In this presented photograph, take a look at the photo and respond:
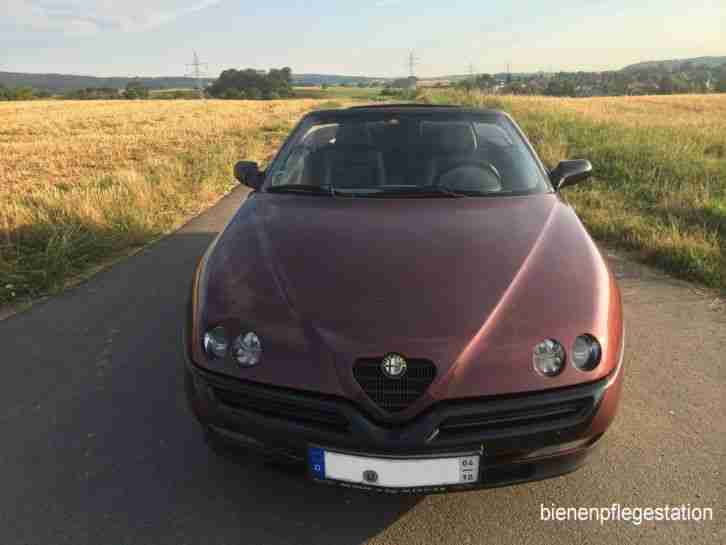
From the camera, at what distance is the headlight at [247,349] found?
73.5 inches

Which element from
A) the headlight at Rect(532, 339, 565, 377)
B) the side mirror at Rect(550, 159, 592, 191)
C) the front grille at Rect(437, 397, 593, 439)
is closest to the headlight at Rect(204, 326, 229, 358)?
the front grille at Rect(437, 397, 593, 439)

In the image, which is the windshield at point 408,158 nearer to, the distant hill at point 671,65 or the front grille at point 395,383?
the front grille at point 395,383

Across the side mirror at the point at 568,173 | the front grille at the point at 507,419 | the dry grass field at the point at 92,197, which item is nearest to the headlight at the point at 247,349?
the front grille at the point at 507,419

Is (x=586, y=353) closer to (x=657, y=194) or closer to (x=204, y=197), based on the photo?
(x=657, y=194)

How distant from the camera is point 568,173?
3.31m

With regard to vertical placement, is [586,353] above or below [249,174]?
below

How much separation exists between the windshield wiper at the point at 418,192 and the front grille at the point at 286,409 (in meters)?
1.42

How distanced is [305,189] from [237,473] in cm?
150

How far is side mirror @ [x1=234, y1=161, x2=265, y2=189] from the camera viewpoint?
3424mm

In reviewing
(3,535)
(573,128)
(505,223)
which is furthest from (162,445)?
(573,128)

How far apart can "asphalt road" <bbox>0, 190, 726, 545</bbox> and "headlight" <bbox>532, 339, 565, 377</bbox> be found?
0.64 m

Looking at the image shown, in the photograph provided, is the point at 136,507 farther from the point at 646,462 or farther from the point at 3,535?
the point at 646,462

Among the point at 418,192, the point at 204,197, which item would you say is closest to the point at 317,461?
the point at 418,192

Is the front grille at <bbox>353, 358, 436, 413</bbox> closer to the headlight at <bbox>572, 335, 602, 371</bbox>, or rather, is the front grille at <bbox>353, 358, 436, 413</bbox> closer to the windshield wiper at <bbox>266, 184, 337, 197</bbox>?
the headlight at <bbox>572, 335, 602, 371</bbox>
